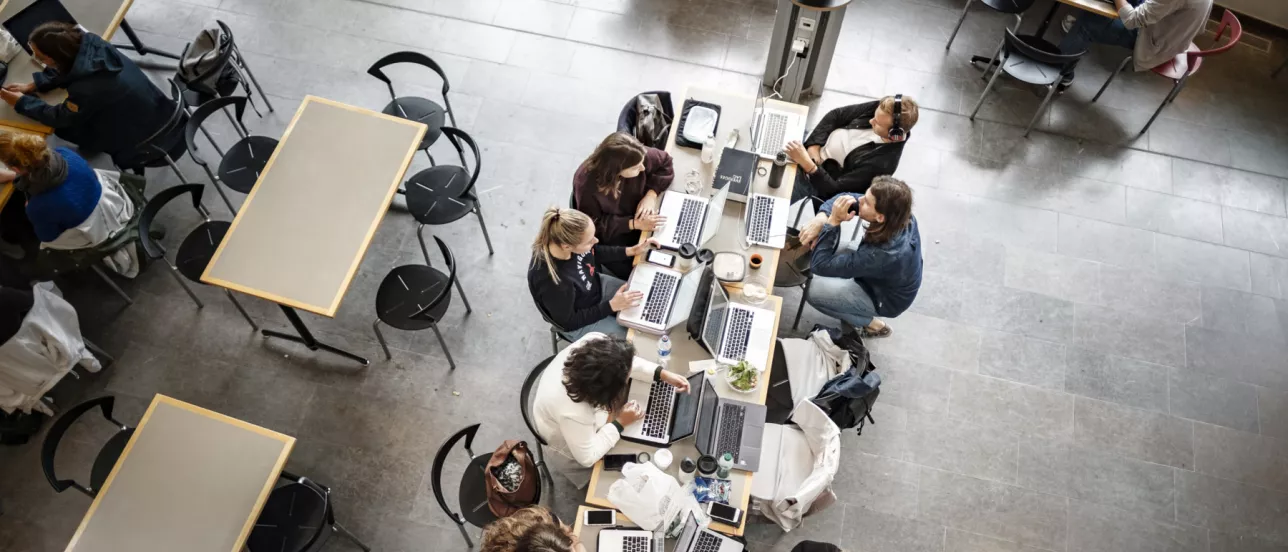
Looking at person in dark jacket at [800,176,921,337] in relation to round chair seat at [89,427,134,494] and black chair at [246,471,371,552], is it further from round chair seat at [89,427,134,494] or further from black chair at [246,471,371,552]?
round chair seat at [89,427,134,494]

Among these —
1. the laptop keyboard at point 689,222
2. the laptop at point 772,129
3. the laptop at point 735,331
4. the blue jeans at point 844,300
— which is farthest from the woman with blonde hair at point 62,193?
the blue jeans at point 844,300

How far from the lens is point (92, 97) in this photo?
4.66m

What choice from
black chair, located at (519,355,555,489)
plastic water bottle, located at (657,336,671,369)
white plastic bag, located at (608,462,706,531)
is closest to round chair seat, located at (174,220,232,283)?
black chair, located at (519,355,555,489)

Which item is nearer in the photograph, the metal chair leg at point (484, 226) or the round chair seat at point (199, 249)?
the round chair seat at point (199, 249)

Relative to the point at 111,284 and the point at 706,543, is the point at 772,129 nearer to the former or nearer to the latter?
the point at 706,543

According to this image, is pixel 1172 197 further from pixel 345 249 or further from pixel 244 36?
pixel 244 36

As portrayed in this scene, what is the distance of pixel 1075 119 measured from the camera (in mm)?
5902

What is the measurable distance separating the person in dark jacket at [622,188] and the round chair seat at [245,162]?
2.14 meters

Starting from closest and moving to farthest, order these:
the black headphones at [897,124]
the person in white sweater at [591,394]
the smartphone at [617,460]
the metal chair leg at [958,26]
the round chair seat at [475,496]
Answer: the person in white sweater at [591,394]
the smartphone at [617,460]
the round chair seat at [475,496]
the black headphones at [897,124]
the metal chair leg at [958,26]

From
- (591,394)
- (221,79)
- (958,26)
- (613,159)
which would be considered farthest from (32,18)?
(958,26)

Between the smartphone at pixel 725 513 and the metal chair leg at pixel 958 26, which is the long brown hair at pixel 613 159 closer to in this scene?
the smartphone at pixel 725 513

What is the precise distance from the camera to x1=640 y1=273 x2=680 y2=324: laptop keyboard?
3852mm

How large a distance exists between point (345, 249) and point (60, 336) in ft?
5.34

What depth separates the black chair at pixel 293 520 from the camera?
142 inches
